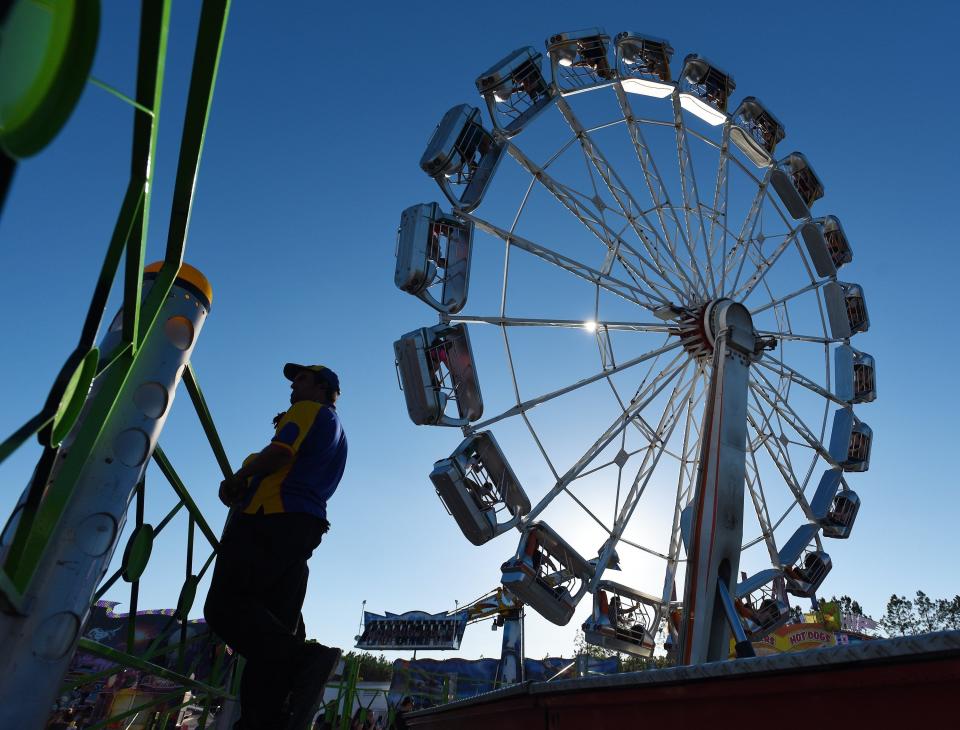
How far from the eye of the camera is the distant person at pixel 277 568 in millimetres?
2494

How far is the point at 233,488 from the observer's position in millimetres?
2701

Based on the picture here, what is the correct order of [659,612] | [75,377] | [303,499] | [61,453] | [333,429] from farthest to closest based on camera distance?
[659,612], [333,429], [303,499], [61,453], [75,377]

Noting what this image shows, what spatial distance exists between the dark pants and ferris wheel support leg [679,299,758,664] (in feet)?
19.8

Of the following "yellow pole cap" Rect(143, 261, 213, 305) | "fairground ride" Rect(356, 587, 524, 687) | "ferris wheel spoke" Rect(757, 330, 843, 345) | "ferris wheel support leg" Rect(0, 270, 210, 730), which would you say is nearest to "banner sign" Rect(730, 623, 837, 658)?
"fairground ride" Rect(356, 587, 524, 687)

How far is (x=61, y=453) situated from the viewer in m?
1.70

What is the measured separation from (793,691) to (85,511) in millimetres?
1829

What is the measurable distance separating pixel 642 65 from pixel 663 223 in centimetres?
371

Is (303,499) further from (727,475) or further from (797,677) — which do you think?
(727,475)

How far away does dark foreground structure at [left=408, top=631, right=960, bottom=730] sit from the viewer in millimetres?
1205

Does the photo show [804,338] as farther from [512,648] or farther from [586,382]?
[512,648]

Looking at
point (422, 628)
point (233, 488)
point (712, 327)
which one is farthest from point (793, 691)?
point (422, 628)

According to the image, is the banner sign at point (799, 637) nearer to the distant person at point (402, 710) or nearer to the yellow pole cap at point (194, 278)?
the distant person at point (402, 710)

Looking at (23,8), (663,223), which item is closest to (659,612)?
(663,223)

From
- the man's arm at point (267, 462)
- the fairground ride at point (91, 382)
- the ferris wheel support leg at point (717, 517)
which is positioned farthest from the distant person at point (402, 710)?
the fairground ride at point (91, 382)
